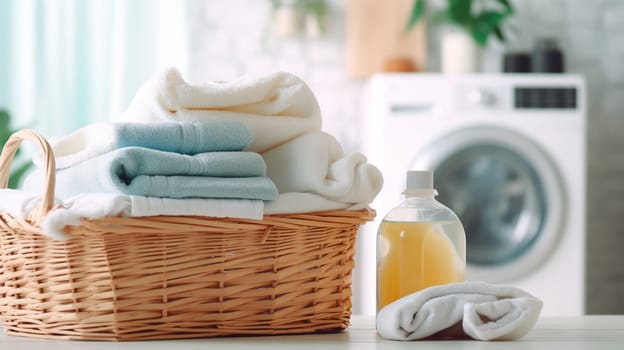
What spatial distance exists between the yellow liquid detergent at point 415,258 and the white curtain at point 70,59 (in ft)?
7.49

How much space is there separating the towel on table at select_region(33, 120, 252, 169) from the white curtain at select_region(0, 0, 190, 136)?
2187 millimetres

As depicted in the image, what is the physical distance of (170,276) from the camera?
3.18 feet

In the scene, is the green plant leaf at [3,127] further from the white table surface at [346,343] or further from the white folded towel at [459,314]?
the white folded towel at [459,314]

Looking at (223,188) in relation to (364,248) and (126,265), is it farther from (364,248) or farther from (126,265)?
(364,248)

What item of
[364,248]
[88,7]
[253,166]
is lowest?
[364,248]

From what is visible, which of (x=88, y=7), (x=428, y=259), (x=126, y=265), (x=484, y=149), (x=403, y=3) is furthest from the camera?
(x=403, y=3)

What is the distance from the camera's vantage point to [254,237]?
1003mm

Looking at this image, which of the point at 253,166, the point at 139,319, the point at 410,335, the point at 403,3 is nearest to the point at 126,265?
the point at 139,319

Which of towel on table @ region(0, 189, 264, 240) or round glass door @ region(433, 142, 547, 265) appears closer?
towel on table @ region(0, 189, 264, 240)

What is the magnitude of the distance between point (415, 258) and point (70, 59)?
243 centimetres

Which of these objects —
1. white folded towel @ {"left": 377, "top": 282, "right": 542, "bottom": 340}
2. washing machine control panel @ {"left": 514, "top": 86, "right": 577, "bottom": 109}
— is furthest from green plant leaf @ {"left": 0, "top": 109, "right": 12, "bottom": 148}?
white folded towel @ {"left": 377, "top": 282, "right": 542, "bottom": 340}

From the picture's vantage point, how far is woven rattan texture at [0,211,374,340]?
3.13 feet

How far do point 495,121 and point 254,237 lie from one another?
217 cm

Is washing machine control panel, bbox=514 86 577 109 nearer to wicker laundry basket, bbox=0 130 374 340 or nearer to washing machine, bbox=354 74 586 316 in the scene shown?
washing machine, bbox=354 74 586 316
